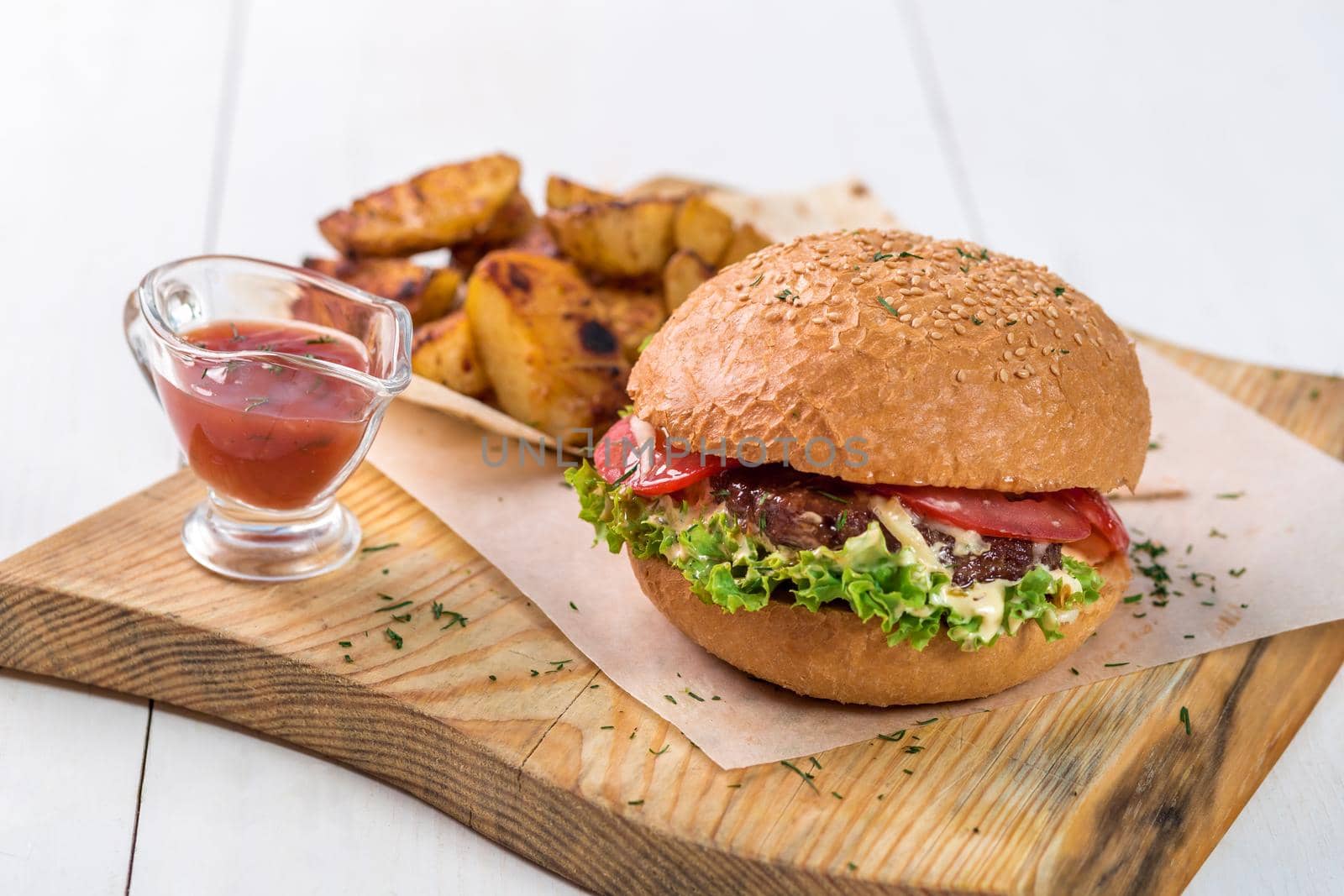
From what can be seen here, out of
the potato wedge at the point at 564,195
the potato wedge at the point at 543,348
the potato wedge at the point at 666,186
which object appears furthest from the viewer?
the potato wedge at the point at 666,186

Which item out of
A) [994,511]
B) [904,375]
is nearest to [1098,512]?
[994,511]

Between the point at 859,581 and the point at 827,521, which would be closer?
the point at 859,581

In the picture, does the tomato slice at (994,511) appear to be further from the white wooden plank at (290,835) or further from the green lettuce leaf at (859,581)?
the white wooden plank at (290,835)

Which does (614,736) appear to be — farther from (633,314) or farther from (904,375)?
(633,314)

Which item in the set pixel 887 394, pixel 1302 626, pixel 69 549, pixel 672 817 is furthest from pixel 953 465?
pixel 69 549

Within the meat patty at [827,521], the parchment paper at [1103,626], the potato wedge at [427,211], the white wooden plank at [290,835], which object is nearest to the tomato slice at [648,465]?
the meat patty at [827,521]
